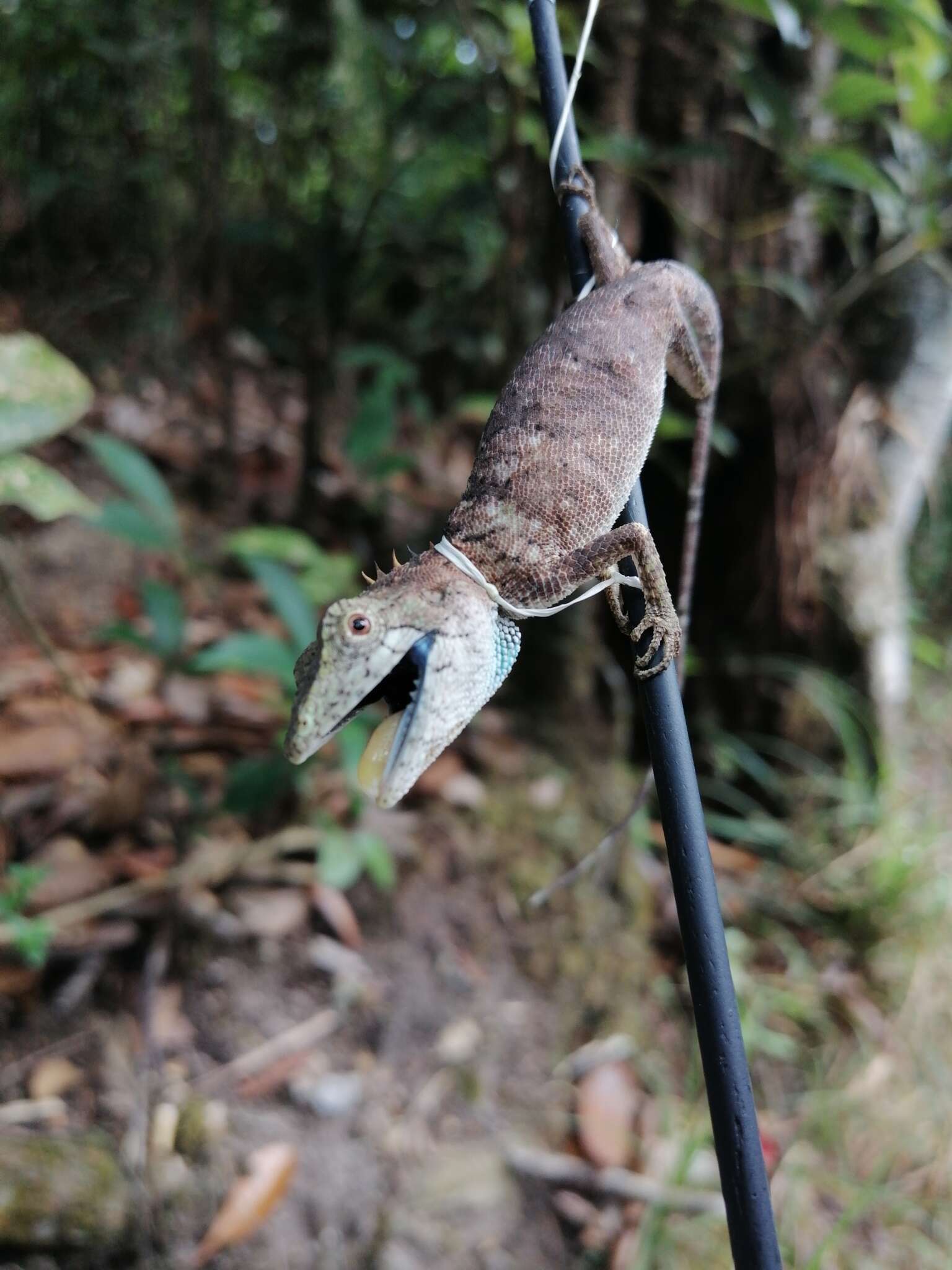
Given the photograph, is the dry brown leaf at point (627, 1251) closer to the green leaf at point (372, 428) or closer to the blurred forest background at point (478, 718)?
the blurred forest background at point (478, 718)

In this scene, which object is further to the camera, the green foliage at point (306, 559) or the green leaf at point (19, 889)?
the green foliage at point (306, 559)

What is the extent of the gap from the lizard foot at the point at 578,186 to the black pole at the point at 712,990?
0.72 metres

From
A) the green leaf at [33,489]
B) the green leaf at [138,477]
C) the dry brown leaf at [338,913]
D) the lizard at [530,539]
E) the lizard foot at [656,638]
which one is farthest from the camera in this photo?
the dry brown leaf at [338,913]

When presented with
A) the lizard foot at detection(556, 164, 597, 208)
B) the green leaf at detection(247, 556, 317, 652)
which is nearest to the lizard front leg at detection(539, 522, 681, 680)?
the lizard foot at detection(556, 164, 597, 208)

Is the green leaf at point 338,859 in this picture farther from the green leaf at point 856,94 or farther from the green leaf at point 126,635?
the green leaf at point 856,94

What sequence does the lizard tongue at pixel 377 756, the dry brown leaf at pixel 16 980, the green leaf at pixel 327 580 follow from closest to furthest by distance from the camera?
the lizard tongue at pixel 377 756
the dry brown leaf at pixel 16 980
the green leaf at pixel 327 580

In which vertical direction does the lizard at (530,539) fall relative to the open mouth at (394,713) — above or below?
above

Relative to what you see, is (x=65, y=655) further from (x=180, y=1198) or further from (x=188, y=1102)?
(x=180, y=1198)

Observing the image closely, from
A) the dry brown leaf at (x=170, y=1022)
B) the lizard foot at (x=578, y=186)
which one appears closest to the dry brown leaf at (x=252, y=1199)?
the dry brown leaf at (x=170, y=1022)

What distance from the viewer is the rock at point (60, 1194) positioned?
2119 mm

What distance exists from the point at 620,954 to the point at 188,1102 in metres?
1.70

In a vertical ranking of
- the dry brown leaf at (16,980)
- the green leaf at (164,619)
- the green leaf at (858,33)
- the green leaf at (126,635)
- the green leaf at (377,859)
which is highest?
the green leaf at (858,33)

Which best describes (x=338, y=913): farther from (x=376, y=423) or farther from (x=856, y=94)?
(x=856, y=94)

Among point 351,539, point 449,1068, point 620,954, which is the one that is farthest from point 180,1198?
point 351,539
